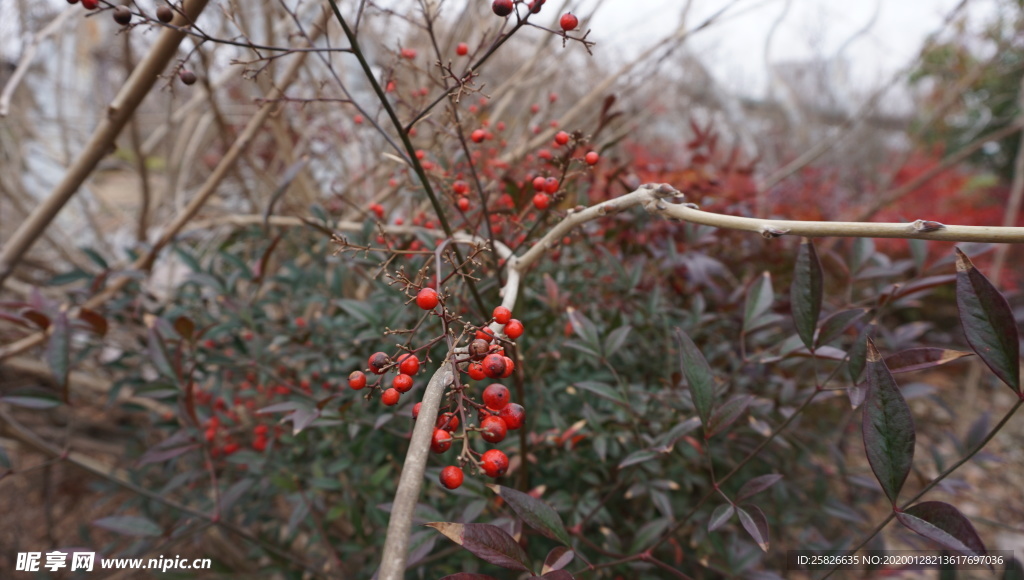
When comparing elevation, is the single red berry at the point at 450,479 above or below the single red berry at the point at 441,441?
below

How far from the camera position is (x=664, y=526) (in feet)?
2.80

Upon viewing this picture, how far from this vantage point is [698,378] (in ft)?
2.05

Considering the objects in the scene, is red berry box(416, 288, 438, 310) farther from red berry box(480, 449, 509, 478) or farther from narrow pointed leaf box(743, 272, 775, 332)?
narrow pointed leaf box(743, 272, 775, 332)

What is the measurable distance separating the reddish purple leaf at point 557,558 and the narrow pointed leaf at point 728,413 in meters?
0.23

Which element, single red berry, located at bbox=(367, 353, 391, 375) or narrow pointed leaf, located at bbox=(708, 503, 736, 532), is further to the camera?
narrow pointed leaf, located at bbox=(708, 503, 736, 532)

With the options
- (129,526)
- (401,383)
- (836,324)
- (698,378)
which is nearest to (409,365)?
(401,383)

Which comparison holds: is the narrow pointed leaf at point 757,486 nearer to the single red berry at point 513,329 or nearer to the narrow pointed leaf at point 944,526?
the narrow pointed leaf at point 944,526

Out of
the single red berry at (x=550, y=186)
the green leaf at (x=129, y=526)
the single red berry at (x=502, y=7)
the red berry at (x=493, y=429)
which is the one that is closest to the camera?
the red berry at (x=493, y=429)

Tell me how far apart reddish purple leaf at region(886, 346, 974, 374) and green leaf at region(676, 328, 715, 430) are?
19cm

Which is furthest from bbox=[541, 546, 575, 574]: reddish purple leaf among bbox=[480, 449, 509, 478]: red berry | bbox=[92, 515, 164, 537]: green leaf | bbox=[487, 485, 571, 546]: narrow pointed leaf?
bbox=[92, 515, 164, 537]: green leaf

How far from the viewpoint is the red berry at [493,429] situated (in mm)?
425

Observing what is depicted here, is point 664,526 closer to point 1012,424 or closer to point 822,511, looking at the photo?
point 822,511

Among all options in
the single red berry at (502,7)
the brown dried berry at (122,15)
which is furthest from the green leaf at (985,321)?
the brown dried berry at (122,15)

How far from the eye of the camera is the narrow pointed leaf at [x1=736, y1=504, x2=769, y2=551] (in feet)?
1.86
